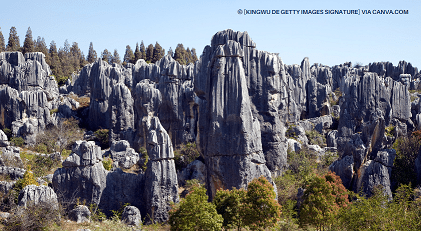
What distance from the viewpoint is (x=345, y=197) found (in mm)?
17062

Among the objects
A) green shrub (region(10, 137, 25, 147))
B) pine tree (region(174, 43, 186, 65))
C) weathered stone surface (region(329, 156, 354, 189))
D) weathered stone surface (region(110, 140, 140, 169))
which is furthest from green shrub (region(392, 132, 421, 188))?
pine tree (region(174, 43, 186, 65))

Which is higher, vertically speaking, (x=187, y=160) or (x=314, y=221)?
(x=187, y=160)

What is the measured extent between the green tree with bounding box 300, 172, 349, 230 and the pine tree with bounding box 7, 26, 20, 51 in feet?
215

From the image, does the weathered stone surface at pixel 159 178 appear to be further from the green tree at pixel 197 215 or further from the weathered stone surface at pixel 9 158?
the weathered stone surface at pixel 9 158

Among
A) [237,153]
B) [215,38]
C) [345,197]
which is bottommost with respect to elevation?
[345,197]

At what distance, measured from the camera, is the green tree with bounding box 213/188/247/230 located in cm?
1672

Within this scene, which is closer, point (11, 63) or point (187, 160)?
point (187, 160)

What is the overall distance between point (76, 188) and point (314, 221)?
12975 mm

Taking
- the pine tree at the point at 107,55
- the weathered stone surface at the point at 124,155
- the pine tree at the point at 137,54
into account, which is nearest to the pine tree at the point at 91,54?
the pine tree at the point at 107,55

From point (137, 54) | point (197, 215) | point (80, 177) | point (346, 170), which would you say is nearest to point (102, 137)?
point (80, 177)

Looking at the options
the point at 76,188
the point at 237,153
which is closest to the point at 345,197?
the point at 237,153

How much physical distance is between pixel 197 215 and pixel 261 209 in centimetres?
294

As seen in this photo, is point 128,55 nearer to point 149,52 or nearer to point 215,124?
point 149,52

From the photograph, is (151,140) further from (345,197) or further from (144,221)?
(345,197)
